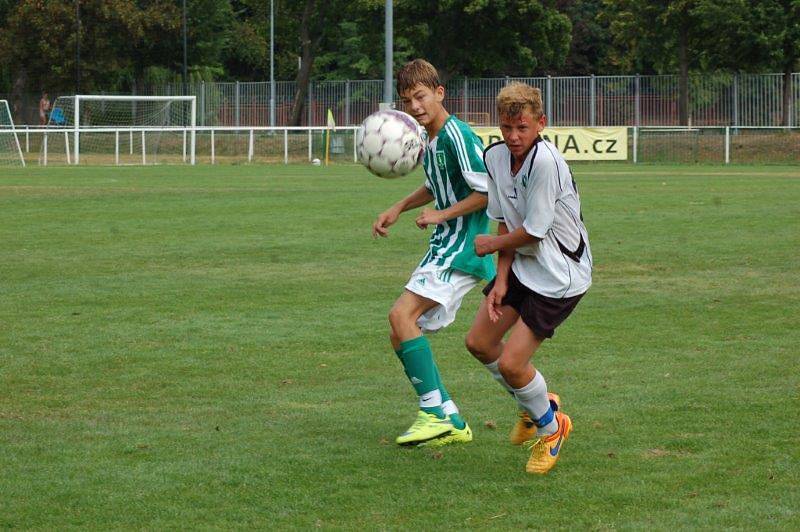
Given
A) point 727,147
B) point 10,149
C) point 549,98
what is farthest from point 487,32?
point 10,149

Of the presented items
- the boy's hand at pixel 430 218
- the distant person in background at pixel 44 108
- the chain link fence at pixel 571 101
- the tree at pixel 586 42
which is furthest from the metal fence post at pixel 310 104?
the boy's hand at pixel 430 218

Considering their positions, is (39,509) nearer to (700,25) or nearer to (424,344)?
(424,344)

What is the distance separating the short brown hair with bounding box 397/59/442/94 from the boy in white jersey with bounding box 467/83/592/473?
685 mm

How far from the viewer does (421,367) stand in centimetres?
606

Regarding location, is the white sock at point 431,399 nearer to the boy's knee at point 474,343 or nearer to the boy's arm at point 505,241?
the boy's knee at point 474,343

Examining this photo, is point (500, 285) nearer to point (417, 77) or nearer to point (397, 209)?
point (397, 209)

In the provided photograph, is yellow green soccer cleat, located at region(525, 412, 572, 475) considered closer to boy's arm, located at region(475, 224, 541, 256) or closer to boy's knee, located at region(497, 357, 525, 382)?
boy's knee, located at region(497, 357, 525, 382)

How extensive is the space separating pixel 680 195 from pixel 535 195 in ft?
57.4

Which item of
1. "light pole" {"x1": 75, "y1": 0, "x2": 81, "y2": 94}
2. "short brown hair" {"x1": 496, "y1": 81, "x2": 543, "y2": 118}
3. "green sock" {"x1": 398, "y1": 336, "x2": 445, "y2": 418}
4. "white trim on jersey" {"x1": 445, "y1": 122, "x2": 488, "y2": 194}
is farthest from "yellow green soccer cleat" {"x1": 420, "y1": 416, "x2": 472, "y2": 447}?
"light pole" {"x1": 75, "y1": 0, "x2": 81, "y2": 94}

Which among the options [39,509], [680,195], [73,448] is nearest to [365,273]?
[73,448]

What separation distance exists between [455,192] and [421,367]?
852 millimetres

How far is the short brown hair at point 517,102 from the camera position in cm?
524

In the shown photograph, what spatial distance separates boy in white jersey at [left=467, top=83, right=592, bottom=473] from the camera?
530 centimetres

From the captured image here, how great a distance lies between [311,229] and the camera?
16.8 m
